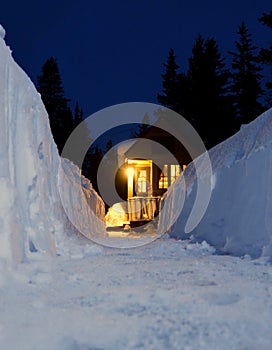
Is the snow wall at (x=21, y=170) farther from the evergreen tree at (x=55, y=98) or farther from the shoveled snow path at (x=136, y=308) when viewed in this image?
the evergreen tree at (x=55, y=98)

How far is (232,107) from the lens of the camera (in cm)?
2544

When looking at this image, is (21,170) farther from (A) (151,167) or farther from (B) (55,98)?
(B) (55,98)

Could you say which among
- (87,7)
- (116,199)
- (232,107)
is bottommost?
(116,199)

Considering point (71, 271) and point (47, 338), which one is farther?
point (71, 271)

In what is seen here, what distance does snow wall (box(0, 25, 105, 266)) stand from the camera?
314 centimetres

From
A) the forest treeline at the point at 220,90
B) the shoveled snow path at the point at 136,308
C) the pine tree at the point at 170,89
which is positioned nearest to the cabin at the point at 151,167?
the forest treeline at the point at 220,90

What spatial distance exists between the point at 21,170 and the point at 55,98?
36238 millimetres

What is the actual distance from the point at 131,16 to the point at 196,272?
528ft

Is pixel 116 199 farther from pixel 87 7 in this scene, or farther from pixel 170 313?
pixel 87 7

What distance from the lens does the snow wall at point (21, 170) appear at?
314 centimetres

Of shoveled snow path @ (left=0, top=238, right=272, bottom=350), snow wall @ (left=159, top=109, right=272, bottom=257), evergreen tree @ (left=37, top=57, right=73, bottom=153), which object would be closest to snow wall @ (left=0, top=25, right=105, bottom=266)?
shoveled snow path @ (left=0, top=238, right=272, bottom=350)

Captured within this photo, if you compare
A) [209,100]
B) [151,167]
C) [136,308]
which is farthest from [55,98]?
[136,308]

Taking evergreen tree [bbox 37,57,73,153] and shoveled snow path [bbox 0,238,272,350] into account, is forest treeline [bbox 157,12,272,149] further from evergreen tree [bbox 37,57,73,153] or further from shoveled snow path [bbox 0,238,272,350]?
shoveled snow path [bbox 0,238,272,350]

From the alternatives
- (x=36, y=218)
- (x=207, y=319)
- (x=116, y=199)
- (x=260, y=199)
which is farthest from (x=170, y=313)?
(x=116, y=199)
